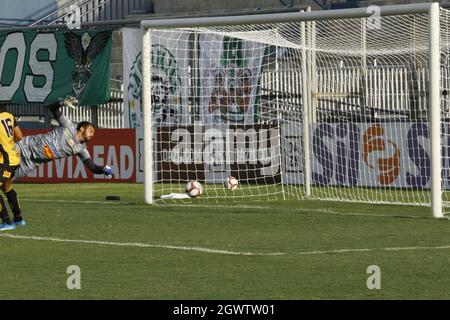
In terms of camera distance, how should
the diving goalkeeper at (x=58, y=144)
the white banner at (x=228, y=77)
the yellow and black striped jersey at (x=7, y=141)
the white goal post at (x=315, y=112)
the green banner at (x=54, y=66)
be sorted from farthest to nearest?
1. the green banner at (x=54, y=66)
2. the white banner at (x=228, y=77)
3. the white goal post at (x=315, y=112)
4. the diving goalkeeper at (x=58, y=144)
5. the yellow and black striped jersey at (x=7, y=141)

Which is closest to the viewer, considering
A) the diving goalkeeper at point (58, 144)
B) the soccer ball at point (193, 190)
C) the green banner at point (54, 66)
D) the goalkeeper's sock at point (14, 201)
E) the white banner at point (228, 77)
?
the goalkeeper's sock at point (14, 201)

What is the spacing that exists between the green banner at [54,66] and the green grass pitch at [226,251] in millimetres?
9002

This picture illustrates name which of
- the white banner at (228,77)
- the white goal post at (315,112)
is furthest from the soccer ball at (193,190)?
the white banner at (228,77)

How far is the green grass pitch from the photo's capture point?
39.0 ft

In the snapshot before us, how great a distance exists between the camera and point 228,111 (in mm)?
27891

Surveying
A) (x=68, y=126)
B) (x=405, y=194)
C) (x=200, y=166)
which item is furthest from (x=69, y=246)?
(x=200, y=166)

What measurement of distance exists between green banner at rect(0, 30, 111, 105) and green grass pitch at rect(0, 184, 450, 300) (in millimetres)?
9002

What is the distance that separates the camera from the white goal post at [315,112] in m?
24.9

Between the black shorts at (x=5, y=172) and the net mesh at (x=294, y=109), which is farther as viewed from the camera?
the net mesh at (x=294, y=109)

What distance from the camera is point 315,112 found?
2666 cm

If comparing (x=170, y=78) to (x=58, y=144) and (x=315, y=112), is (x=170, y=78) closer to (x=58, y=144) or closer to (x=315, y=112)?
(x=315, y=112)

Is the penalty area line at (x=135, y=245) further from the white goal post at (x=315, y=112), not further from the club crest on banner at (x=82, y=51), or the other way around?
the club crest on banner at (x=82, y=51)

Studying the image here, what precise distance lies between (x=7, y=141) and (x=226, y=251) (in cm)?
425
